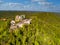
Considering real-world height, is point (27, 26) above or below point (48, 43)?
above

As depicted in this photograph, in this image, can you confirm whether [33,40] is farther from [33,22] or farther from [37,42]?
[33,22]

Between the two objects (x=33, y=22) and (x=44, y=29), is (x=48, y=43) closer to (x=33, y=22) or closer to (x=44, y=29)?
(x=44, y=29)

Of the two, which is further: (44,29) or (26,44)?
(44,29)

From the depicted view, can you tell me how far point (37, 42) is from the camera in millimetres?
5953

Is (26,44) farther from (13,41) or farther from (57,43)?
(57,43)

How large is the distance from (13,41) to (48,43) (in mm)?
1246

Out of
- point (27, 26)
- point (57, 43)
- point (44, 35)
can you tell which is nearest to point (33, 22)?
point (27, 26)

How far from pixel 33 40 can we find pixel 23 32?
54 cm

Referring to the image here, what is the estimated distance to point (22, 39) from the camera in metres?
6.00

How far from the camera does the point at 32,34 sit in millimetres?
6207

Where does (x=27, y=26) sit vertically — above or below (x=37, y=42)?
above

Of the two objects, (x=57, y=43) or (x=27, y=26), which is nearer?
(x=57, y=43)

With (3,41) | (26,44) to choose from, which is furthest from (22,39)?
(3,41)

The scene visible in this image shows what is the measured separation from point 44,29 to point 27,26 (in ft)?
2.22
